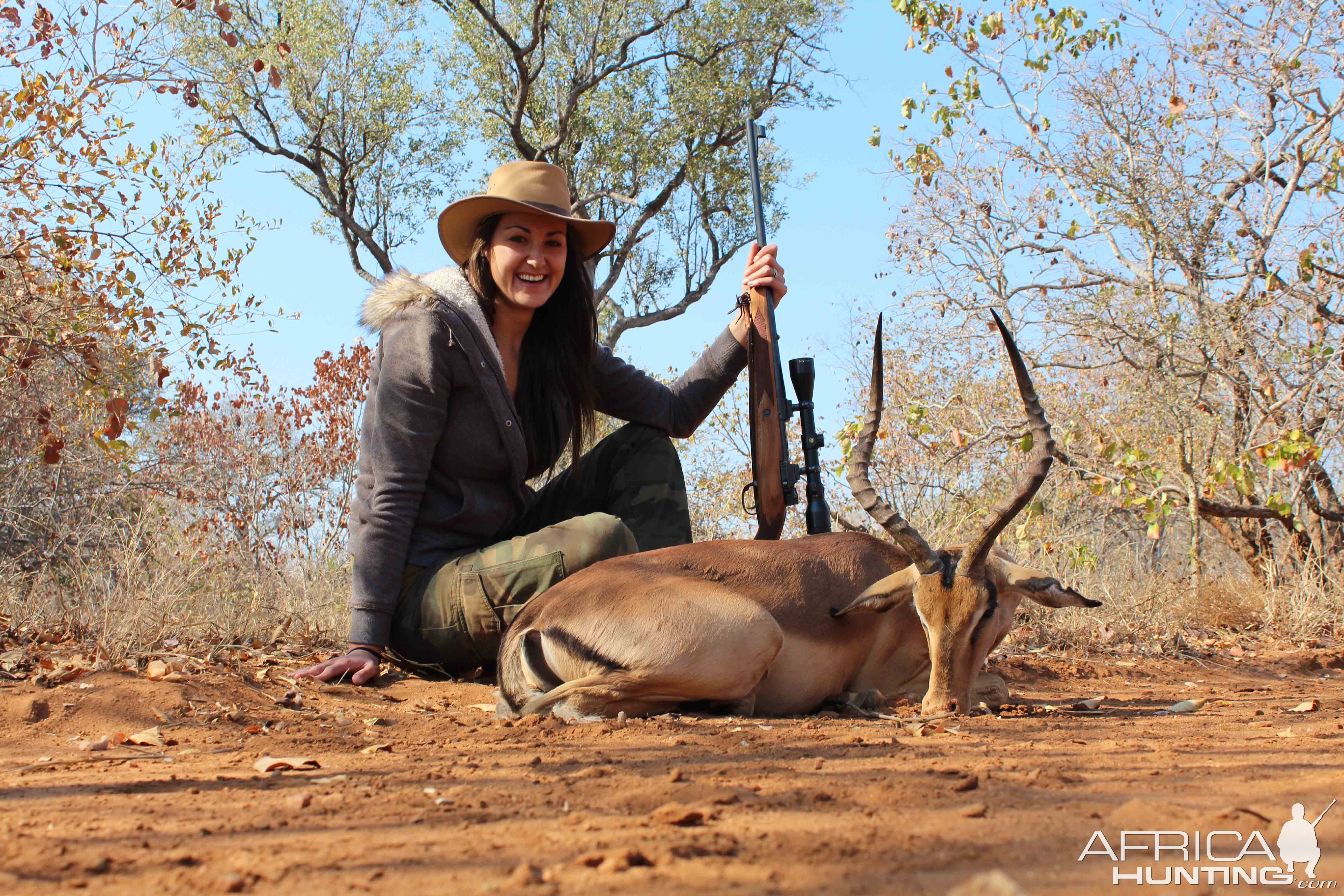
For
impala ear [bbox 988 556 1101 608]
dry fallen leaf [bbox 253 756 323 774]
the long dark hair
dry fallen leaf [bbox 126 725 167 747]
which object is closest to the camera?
dry fallen leaf [bbox 253 756 323 774]

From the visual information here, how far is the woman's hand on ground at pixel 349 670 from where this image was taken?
4.90 meters

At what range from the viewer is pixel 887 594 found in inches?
180

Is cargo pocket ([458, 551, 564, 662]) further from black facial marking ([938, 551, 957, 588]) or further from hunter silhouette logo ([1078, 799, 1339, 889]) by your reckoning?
hunter silhouette logo ([1078, 799, 1339, 889])

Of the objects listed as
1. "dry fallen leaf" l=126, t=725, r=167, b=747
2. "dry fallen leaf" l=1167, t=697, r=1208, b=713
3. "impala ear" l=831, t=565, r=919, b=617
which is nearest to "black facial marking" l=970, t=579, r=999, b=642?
"impala ear" l=831, t=565, r=919, b=617

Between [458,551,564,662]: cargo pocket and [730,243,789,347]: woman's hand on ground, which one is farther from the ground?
[730,243,789,347]: woman's hand on ground

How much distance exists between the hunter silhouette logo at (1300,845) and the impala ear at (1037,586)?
2344 mm

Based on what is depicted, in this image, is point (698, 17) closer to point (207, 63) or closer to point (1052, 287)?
point (207, 63)

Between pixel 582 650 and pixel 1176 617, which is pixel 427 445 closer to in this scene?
pixel 582 650

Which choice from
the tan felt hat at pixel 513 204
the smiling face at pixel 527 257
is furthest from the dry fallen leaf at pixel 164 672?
the tan felt hat at pixel 513 204

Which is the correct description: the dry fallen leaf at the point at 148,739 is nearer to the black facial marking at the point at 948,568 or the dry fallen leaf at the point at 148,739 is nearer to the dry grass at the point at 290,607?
the dry grass at the point at 290,607

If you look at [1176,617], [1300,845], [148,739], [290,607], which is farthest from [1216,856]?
[1176,617]

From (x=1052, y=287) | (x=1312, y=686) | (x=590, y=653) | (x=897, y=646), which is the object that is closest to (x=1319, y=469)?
(x=1052, y=287)

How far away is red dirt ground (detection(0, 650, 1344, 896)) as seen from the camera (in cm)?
202

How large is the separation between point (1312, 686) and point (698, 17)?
53.6ft
